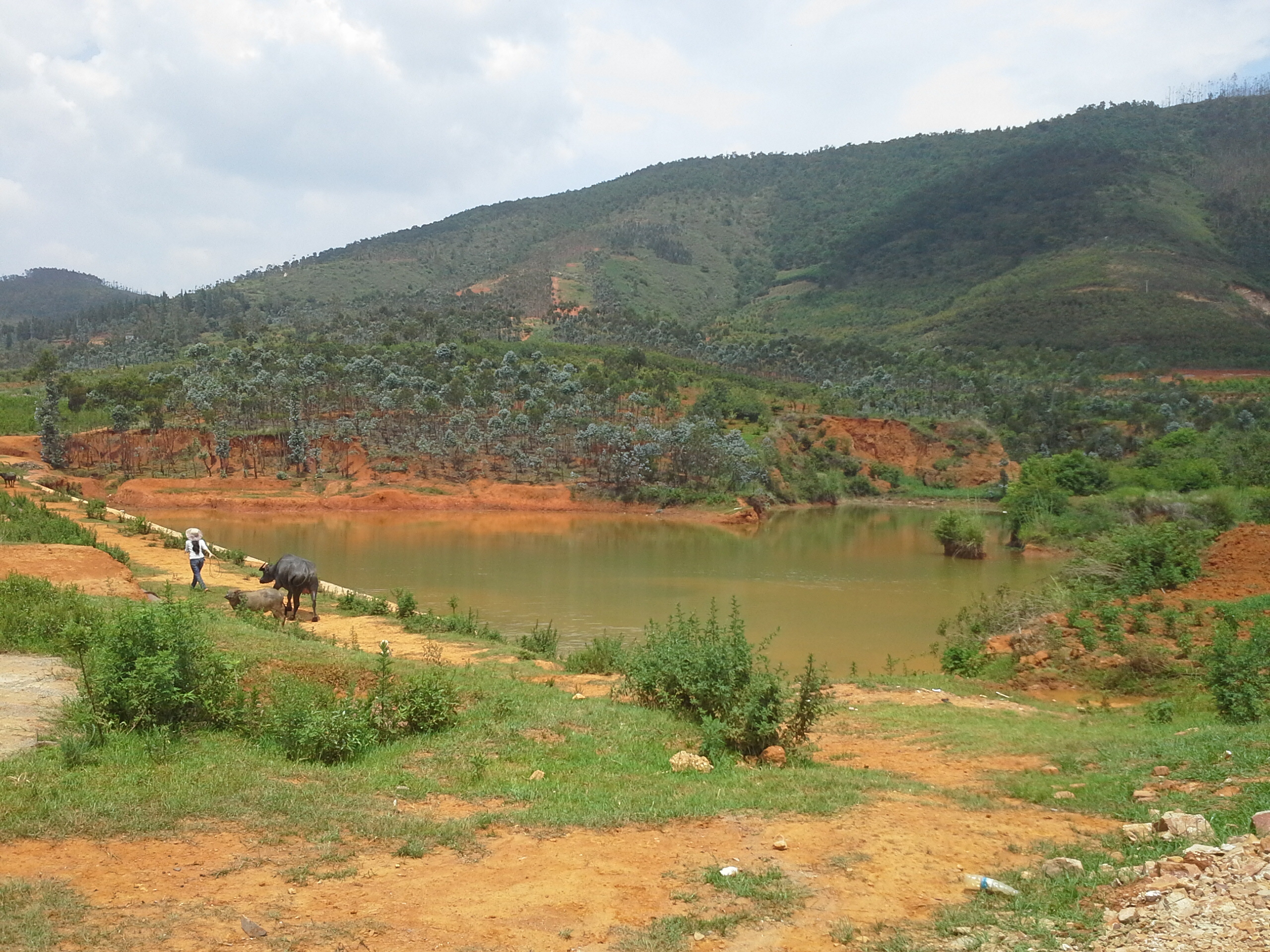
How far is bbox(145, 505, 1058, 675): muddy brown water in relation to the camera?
2138cm

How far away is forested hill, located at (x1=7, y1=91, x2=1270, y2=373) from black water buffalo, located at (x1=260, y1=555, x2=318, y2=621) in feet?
211

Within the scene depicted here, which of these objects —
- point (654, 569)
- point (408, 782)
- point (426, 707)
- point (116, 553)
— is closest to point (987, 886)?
point (408, 782)

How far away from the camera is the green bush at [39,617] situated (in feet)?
30.6

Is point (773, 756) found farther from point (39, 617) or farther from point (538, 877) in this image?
point (39, 617)

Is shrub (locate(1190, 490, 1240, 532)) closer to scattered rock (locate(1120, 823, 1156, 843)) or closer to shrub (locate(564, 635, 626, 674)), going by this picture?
shrub (locate(564, 635, 626, 674))

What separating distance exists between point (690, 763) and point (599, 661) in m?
6.18

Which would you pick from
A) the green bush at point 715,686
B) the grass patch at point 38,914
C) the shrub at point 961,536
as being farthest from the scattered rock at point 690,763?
the shrub at point 961,536

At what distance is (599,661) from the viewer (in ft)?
45.2

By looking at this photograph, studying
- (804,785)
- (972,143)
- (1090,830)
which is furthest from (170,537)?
(972,143)

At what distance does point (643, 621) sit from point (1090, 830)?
15.6 meters

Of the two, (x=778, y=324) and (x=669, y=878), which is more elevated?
(x=778, y=324)

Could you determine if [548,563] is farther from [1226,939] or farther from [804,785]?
[1226,939]

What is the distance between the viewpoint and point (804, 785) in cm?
714

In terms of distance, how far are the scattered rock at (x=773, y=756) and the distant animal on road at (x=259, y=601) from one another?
940 centimetres
